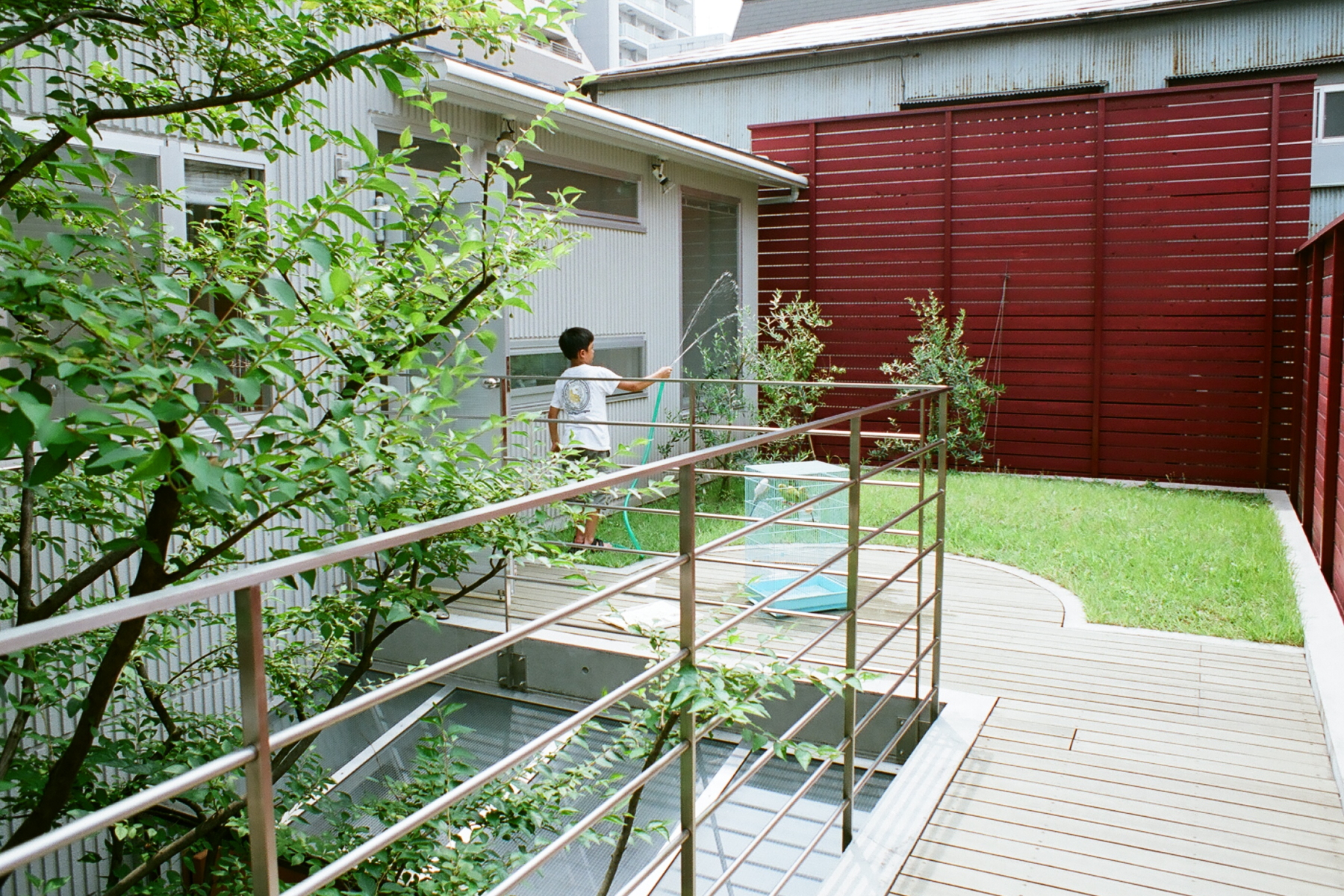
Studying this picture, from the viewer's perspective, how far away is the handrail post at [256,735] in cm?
99

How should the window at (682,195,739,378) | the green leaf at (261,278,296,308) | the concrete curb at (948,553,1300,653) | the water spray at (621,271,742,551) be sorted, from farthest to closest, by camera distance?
the window at (682,195,739,378), the water spray at (621,271,742,551), the concrete curb at (948,553,1300,653), the green leaf at (261,278,296,308)

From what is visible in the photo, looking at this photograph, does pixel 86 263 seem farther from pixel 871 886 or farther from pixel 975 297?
pixel 975 297

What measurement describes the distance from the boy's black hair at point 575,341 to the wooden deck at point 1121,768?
1.65m

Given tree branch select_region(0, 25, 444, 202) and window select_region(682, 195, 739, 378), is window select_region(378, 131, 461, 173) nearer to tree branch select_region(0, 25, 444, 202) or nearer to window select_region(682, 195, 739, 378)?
window select_region(682, 195, 739, 378)

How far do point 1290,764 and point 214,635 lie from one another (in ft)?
14.1

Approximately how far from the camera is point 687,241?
898 centimetres

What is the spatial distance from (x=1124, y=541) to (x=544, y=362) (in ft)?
12.9

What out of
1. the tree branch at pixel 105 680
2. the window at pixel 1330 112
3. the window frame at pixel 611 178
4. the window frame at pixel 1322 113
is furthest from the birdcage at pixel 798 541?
the window at pixel 1330 112

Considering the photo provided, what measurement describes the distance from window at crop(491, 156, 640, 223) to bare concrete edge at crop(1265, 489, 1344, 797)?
15.8 ft

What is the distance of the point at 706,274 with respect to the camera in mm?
9367

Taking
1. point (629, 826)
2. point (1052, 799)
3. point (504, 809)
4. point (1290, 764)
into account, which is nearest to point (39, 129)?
point (504, 809)

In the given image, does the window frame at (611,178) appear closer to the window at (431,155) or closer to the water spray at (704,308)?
the window at (431,155)

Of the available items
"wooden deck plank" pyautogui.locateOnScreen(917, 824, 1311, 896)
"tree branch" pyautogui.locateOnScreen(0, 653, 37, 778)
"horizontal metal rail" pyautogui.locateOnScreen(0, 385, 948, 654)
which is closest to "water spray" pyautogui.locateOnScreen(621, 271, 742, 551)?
"wooden deck plank" pyautogui.locateOnScreen(917, 824, 1311, 896)

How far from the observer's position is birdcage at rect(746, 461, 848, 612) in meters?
4.91
